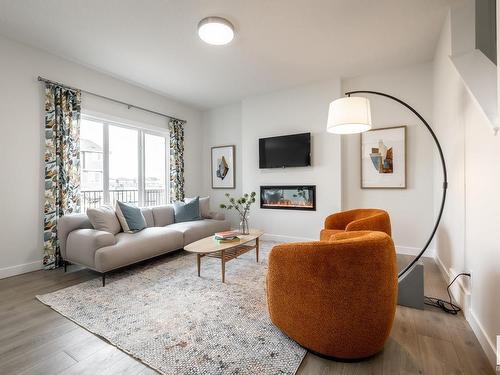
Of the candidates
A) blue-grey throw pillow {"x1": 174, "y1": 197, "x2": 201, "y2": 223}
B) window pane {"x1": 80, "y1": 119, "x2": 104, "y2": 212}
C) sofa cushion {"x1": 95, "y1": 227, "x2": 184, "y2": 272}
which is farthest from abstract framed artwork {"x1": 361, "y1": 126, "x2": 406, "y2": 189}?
window pane {"x1": 80, "y1": 119, "x2": 104, "y2": 212}

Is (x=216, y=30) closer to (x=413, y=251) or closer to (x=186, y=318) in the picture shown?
(x=186, y=318)

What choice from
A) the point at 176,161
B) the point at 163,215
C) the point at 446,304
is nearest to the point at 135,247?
the point at 163,215

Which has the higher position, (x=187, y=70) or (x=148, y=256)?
(x=187, y=70)

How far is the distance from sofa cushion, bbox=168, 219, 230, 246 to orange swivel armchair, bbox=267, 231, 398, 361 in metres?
2.49

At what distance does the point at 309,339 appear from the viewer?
1.49 meters

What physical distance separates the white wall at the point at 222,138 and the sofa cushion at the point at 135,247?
191 centimetres

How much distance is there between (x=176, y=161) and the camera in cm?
492

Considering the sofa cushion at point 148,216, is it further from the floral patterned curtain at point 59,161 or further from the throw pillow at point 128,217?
the floral patterned curtain at point 59,161

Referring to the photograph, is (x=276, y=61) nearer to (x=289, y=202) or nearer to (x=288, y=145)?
(x=288, y=145)

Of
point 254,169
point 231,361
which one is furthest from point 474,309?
point 254,169

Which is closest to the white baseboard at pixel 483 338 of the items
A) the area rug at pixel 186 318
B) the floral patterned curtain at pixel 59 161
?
the area rug at pixel 186 318

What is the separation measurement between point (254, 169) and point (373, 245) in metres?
3.61

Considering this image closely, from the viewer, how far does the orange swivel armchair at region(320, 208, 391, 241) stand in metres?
2.45

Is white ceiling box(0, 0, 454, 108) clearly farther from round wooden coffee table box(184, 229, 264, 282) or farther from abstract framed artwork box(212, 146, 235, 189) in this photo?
round wooden coffee table box(184, 229, 264, 282)
